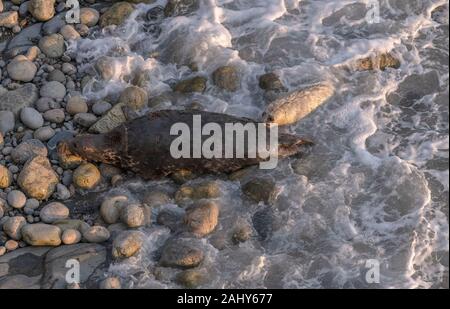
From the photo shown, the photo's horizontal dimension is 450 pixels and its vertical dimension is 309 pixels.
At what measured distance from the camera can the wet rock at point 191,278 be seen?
472 centimetres

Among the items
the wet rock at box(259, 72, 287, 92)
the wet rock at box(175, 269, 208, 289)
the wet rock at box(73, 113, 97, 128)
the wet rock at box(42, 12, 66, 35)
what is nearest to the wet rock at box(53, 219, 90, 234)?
the wet rock at box(175, 269, 208, 289)

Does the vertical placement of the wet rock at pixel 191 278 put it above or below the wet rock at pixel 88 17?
below

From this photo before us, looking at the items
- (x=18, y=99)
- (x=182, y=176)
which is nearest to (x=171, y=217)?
(x=182, y=176)

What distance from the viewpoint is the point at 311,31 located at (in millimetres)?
6551

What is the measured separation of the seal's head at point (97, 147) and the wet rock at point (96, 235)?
0.75 metres

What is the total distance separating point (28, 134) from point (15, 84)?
660 mm

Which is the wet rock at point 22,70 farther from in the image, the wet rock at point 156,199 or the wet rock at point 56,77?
the wet rock at point 156,199

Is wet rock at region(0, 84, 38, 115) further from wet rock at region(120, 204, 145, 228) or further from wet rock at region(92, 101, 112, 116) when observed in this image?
wet rock at region(120, 204, 145, 228)

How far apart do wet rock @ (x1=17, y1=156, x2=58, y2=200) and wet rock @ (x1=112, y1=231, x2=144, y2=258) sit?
89 cm

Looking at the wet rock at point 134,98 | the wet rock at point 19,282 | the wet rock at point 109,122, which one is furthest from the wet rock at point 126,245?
the wet rock at point 134,98

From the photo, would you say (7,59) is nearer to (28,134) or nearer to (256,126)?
(28,134)

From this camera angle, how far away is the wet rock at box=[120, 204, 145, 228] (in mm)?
5059

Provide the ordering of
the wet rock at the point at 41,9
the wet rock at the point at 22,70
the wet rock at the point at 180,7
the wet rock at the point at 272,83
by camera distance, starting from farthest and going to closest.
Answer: the wet rock at the point at 180,7, the wet rock at the point at 41,9, the wet rock at the point at 22,70, the wet rock at the point at 272,83
